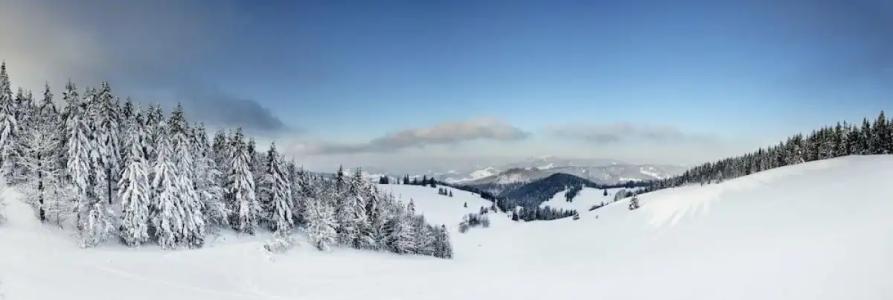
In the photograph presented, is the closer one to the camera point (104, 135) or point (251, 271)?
point (251, 271)

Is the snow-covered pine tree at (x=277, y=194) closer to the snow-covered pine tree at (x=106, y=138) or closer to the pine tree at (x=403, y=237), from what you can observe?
the pine tree at (x=403, y=237)

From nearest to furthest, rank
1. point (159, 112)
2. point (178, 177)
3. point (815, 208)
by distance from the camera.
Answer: point (178, 177) < point (159, 112) < point (815, 208)

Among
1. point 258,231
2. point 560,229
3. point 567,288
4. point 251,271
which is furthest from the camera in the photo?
point 560,229

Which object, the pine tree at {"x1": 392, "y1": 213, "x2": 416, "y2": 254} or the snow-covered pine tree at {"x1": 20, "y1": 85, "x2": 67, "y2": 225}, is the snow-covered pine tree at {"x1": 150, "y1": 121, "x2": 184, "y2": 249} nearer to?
the snow-covered pine tree at {"x1": 20, "y1": 85, "x2": 67, "y2": 225}

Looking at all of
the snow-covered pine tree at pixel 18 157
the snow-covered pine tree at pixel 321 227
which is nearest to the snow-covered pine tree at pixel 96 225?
the snow-covered pine tree at pixel 18 157

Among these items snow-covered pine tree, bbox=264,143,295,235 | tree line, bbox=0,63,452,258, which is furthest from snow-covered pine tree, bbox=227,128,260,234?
snow-covered pine tree, bbox=264,143,295,235

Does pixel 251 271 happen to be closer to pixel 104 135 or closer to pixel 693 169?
pixel 104 135

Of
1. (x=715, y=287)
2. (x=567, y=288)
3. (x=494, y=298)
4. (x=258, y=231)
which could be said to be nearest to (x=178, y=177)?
(x=258, y=231)
